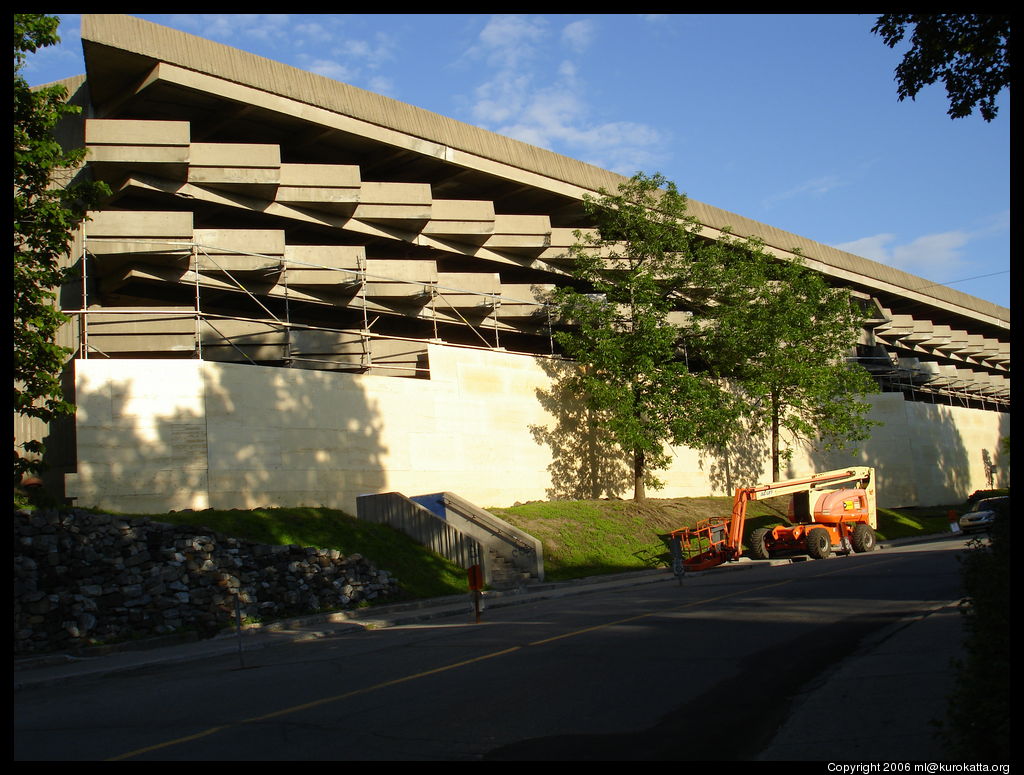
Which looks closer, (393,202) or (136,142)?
(136,142)

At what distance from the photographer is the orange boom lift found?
27219 millimetres

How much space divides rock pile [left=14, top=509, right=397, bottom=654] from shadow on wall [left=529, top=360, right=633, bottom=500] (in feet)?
46.1

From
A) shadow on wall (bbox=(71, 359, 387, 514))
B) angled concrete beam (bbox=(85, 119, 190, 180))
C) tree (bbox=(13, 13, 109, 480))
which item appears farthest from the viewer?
angled concrete beam (bbox=(85, 119, 190, 180))

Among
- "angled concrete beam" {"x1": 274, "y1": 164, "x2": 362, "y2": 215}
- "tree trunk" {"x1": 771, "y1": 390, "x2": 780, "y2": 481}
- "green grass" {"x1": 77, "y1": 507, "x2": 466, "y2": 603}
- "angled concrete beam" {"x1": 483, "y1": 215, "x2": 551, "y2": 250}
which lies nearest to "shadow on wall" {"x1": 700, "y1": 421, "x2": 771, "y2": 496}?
"tree trunk" {"x1": 771, "y1": 390, "x2": 780, "y2": 481}

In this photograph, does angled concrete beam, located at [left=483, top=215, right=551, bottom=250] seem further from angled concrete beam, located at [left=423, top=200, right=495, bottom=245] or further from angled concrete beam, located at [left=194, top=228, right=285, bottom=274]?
angled concrete beam, located at [left=194, top=228, right=285, bottom=274]

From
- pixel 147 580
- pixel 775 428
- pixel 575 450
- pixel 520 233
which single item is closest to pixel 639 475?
pixel 575 450

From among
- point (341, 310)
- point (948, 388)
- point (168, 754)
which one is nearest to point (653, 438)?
point (341, 310)

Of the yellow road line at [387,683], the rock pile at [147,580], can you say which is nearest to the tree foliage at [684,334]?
the rock pile at [147,580]

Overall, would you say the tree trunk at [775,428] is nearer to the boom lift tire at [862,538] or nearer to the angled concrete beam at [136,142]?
the boom lift tire at [862,538]

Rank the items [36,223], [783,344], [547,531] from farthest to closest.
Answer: [783,344], [547,531], [36,223]

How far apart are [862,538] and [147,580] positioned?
22840 mm

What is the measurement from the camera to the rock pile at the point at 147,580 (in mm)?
15617

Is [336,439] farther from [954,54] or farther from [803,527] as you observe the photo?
[954,54]

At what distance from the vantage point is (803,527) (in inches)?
1119
